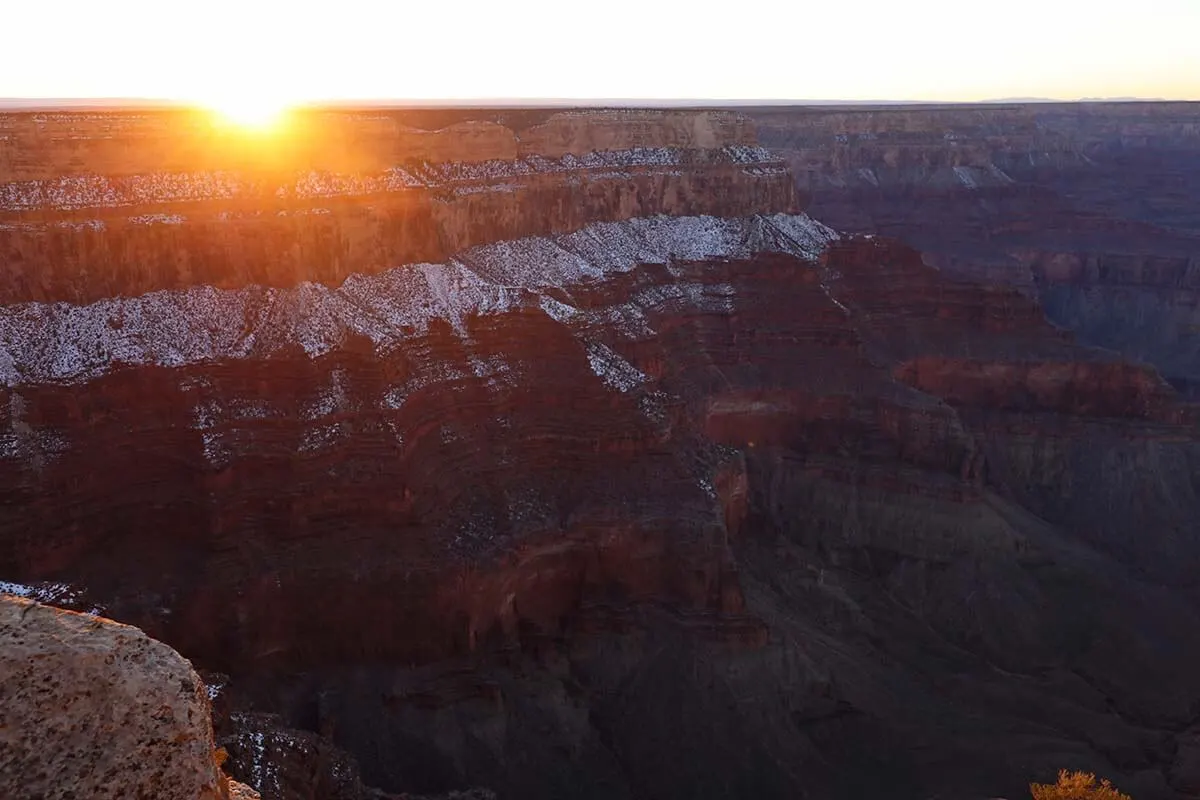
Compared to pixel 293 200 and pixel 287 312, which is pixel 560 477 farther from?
pixel 293 200

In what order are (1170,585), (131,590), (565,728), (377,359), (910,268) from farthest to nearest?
(910,268) < (1170,585) < (377,359) < (565,728) < (131,590)

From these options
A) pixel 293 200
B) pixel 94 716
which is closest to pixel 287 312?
pixel 293 200

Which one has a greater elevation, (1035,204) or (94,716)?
(94,716)

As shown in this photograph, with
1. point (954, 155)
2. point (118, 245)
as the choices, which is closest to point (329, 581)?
point (118, 245)

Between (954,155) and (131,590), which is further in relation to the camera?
(954,155)

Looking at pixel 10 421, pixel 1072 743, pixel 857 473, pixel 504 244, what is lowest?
pixel 1072 743

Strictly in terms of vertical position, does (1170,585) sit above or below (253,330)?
below

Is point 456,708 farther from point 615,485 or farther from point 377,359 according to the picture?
point 377,359

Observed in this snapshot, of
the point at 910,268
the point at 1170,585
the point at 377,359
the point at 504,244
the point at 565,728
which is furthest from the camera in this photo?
the point at 910,268
